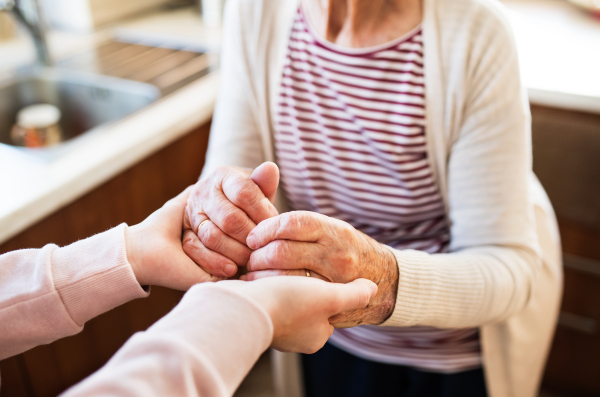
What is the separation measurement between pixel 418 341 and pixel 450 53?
1.53 feet

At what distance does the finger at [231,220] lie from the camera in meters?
0.62

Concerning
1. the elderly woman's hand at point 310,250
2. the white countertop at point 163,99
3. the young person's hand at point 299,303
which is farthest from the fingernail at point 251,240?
the white countertop at point 163,99

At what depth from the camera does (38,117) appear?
115 centimetres

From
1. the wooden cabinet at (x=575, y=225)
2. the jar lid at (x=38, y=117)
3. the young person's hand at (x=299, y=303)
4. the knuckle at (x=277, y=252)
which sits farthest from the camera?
the jar lid at (x=38, y=117)

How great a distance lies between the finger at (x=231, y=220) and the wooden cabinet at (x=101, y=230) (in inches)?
11.8

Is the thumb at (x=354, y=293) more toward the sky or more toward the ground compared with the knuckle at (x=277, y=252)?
more toward the ground

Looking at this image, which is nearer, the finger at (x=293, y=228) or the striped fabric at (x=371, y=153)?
the finger at (x=293, y=228)

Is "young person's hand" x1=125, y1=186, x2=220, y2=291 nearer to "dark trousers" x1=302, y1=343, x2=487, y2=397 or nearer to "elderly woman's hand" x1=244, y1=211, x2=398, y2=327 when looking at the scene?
"elderly woman's hand" x1=244, y1=211, x2=398, y2=327

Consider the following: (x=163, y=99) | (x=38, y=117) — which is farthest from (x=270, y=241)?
(x=38, y=117)

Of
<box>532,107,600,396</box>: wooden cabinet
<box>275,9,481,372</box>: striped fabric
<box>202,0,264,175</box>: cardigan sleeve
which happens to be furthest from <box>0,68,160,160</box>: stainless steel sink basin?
<box>532,107,600,396</box>: wooden cabinet

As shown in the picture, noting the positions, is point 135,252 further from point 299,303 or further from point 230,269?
point 299,303

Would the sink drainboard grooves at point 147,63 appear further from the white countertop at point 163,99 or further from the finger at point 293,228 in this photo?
the finger at point 293,228

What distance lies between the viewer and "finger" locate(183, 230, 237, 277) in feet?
2.01

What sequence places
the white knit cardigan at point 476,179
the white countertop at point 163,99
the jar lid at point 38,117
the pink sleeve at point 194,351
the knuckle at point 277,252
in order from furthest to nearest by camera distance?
the jar lid at point 38,117, the white countertop at point 163,99, the white knit cardigan at point 476,179, the knuckle at point 277,252, the pink sleeve at point 194,351
